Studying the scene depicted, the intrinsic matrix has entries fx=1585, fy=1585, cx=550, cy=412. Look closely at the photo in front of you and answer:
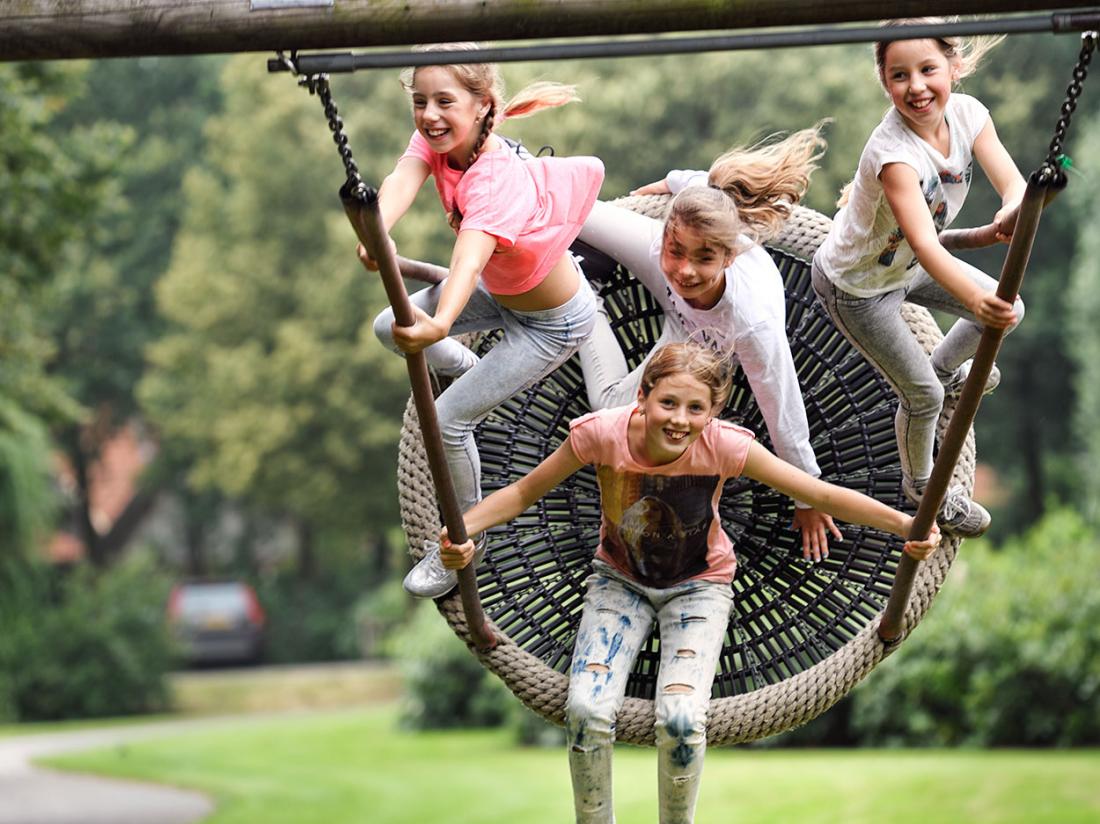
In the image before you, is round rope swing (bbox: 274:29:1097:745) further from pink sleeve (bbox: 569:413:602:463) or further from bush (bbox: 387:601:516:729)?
bush (bbox: 387:601:516:729)

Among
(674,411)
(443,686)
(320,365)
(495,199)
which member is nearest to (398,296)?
(495,199)

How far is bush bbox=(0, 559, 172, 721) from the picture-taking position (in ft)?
61.9

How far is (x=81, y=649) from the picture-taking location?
19.2 metres

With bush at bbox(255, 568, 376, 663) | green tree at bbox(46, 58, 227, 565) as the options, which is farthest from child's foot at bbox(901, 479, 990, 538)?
green tree at bbox(46, 58, 227, 565)

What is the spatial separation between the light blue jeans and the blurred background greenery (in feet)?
19.0

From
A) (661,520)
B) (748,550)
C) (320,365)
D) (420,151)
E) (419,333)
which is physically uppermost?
(320,365)

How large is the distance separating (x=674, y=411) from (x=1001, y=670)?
7668 mm

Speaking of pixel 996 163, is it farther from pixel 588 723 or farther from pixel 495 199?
pixel 588 723

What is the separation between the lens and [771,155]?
3684mm

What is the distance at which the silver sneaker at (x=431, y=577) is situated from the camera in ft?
12.0

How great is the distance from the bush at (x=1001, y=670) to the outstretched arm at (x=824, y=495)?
7.06 m

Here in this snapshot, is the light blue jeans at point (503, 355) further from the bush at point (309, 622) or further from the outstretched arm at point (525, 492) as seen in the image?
the bush at point (309, 622)

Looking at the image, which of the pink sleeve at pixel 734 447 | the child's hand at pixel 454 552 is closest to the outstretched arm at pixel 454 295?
the child's hand at pixel 454 552

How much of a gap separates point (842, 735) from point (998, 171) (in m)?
9.04
